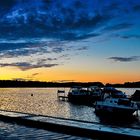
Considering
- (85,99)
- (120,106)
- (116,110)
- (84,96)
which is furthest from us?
(84,96)

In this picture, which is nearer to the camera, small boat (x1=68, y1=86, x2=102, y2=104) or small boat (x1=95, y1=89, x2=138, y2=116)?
small boat (x1=95, y1=89, x2=138, y2=116)

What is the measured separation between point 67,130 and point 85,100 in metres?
75.7

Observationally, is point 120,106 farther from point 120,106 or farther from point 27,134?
point 27,134

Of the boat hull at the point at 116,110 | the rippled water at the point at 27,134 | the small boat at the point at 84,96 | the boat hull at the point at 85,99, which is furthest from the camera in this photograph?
the small boat at the point at 84,96

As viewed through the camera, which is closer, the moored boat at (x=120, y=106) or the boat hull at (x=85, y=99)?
the moored boat at (x=120, y=106)

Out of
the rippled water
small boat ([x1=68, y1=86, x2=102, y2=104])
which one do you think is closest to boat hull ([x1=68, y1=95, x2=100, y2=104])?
small boat ([x1=68, y1=86, x2=102, y2=104])

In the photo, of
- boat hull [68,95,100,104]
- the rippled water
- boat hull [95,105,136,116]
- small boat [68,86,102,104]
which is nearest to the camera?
the rippled water

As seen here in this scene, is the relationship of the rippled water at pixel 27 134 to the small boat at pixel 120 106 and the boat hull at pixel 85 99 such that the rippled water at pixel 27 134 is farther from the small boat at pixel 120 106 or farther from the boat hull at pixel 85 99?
the boat hull at pixel 85 99

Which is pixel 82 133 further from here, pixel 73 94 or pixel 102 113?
pixel 73 94

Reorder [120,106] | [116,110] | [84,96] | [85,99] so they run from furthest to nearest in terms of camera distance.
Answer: [84,96], [85,99], [116,110], [120,106]

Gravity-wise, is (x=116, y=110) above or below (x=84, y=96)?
below

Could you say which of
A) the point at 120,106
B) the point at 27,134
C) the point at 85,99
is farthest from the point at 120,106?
the point at 85,99

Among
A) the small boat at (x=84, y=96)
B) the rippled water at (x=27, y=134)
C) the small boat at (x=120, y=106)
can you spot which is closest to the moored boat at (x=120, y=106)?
the small boat at (x=120, y=106)

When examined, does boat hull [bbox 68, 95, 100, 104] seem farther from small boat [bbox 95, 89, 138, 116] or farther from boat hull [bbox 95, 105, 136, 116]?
small boat [bbox 95, 89, 138, 116]
